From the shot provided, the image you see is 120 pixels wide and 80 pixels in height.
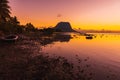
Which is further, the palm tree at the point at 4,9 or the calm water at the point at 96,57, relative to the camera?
the palm tree at the point at 4,9

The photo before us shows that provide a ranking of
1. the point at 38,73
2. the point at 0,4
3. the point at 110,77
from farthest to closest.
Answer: the point at 0,4
the point at 110,77
the point at 38,73

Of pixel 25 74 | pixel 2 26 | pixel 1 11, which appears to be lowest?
pixel 25 74

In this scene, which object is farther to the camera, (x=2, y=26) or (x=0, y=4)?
(x=2, y=26)

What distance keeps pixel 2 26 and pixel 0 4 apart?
9.05 metres

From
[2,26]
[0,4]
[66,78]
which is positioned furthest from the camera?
[2,26]

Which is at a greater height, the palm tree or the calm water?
the palm tree

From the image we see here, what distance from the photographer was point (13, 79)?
12.3 metres

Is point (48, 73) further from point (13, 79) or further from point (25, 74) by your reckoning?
point (13, 79)

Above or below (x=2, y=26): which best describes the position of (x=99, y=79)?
below

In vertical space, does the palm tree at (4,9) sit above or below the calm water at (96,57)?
above

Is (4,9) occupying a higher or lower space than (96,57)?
higher

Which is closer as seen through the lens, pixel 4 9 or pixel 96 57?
pixel 96 57

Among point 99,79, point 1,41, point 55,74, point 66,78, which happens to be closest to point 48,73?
point 55,74

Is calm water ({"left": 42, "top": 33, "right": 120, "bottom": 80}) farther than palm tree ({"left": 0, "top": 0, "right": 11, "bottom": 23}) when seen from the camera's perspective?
No
